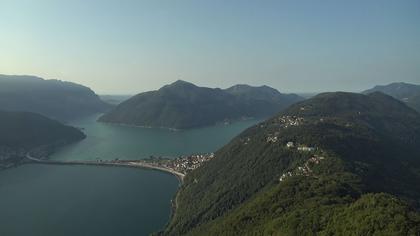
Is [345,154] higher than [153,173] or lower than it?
higher

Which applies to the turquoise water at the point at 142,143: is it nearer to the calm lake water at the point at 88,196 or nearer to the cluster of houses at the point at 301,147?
the calm lake water at the point at 88,196

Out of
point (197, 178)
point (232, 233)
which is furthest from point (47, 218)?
point (232, 233)

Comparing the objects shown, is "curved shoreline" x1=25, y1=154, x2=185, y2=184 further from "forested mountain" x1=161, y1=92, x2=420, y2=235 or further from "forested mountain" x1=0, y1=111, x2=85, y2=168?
"forested mountain" x1=161, y1=92, x2=420, y2=235

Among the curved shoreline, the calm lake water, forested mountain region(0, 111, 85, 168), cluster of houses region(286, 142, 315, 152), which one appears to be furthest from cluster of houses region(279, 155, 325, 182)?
forested mountain region(0, 111, 85, 168)

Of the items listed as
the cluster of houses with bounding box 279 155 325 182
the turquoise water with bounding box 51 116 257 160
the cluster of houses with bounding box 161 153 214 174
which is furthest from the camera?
the turquoise water with bounding box 51 116 257 160

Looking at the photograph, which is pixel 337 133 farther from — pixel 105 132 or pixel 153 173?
pixel 105 132

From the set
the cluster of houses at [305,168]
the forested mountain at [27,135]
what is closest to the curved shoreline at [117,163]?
the forested mountain at [27,135]

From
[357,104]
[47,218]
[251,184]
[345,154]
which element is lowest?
[47,218]
